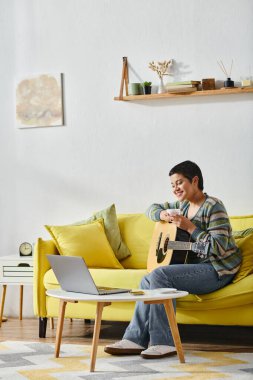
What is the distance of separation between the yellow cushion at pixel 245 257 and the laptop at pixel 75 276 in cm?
78

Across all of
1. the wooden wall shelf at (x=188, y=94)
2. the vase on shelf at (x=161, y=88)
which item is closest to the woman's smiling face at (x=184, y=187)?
the wooden wall shelf at (x=188, y=94)

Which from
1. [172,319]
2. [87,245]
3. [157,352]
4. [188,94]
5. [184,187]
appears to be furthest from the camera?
[188,94]

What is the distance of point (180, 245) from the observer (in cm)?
442

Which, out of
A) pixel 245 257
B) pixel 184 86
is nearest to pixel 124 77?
pixel 184 86

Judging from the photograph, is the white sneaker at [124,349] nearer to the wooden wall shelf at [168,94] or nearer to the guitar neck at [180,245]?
the guitar neck at [180,245]

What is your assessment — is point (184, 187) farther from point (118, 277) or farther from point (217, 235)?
point (118, 277)

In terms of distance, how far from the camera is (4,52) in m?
6.13

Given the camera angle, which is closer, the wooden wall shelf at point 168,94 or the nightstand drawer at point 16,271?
the wooden wall shelf at point 168,94

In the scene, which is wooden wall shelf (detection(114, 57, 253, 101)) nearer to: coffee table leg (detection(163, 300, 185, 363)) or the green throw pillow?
the green throw pillow

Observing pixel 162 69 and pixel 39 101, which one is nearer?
pixel 162 69

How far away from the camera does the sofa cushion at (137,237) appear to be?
531 centimetres

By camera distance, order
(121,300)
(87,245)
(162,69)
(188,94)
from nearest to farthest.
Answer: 1. (121,300)
2. (87,245)
3. (188,94)
4. (162,69)

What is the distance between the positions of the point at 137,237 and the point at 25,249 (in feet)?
2.91

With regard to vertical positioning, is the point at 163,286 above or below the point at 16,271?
above
